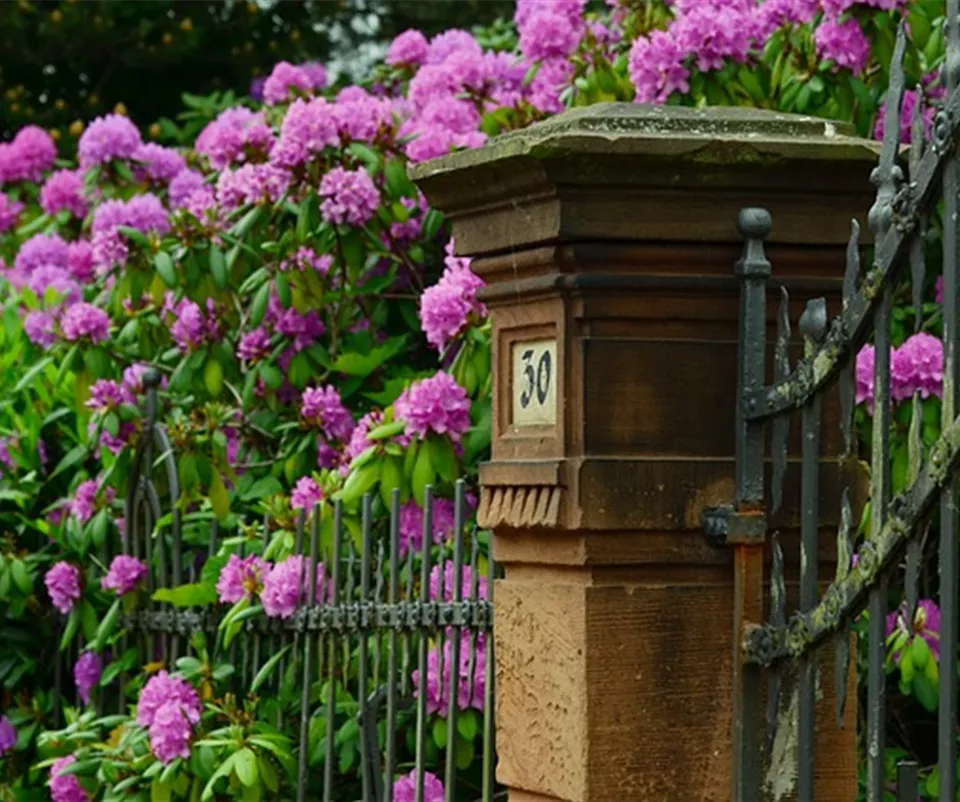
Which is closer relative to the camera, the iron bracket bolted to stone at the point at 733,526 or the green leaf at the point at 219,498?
the iron bracket bolted to stone at the point at 733,526

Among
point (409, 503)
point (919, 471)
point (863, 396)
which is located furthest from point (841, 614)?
point (409, 503)

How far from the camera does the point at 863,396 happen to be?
4.67 meters

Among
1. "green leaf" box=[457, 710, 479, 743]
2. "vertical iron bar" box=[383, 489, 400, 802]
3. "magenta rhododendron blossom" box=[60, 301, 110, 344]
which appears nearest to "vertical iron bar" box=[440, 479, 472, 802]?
"vertical iron bar" box=[383, 489, 400, 802]

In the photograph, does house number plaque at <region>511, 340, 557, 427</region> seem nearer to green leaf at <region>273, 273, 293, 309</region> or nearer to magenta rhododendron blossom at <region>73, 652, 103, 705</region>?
green leaf at <region>273, 273, 293, 309</region>

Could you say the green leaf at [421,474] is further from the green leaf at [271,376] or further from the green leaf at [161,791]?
the green leaf at [271,376]

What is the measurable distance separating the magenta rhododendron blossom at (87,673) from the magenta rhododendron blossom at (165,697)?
91 cm

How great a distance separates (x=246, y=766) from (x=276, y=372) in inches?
61.1

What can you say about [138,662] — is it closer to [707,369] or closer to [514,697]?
[514,697]

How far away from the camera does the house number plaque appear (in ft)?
11.5

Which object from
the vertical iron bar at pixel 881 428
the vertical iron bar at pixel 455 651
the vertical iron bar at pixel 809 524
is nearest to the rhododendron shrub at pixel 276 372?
the vertical iron bar at pixel 455 651

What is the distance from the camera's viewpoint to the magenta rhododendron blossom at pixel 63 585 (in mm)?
6195

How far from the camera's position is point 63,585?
20.3 ft

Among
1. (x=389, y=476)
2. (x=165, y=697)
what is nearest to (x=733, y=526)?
(x=389, y=476)

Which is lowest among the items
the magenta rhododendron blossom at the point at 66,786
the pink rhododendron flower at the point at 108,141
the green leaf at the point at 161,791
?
the magenta rhododendron blossom at the point at 66,786
